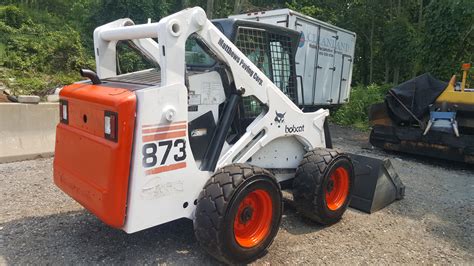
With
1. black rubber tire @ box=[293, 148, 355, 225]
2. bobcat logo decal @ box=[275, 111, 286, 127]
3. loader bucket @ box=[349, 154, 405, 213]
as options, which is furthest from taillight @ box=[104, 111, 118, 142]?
loader bucket @ box=[349, 154, 405, 213]

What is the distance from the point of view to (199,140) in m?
3.48

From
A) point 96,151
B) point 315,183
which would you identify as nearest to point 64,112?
point 96,151

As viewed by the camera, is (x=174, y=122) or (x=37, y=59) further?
(x=37, y=59)

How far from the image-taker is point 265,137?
3855 mm

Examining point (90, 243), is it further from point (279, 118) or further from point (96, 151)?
point (279, 118)

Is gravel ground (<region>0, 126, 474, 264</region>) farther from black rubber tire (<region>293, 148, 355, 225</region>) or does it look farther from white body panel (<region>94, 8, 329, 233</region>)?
white body panel (<region>94, 8, 329, 233</region>)

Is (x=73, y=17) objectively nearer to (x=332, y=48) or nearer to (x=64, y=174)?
(x=332, y=48)

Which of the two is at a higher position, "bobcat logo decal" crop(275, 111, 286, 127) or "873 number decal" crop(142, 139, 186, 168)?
"bobcat logo decal" crop(275, 111, 286, 127)

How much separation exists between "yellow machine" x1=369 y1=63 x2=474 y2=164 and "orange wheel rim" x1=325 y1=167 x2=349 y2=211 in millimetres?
4056

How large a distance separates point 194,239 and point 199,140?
102 centimetres

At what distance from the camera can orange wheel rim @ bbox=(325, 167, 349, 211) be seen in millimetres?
4328

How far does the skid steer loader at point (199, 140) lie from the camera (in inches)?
113

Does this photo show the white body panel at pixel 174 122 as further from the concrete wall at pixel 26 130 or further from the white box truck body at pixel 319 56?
the white box truck body at pixel 319 56

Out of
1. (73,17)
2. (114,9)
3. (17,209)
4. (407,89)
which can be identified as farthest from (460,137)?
(73,17)
